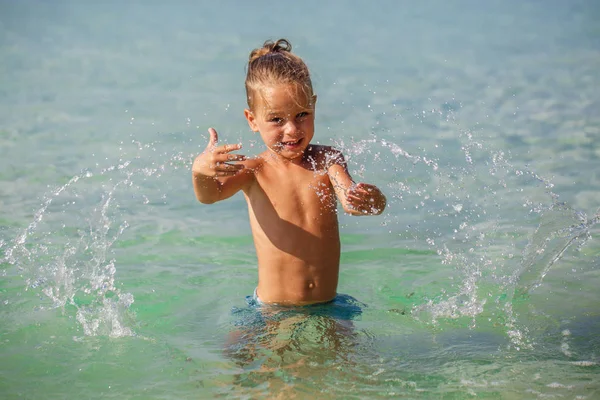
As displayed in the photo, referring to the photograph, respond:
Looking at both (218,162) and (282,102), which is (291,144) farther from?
(218,162)

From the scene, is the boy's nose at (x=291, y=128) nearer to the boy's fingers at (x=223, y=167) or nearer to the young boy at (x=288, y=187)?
the young boy at (x=288, y=187)

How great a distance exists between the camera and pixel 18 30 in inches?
390

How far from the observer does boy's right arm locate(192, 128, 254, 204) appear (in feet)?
10.6

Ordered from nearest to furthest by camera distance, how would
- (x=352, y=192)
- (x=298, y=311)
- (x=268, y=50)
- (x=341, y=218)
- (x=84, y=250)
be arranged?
(x=352, y=192), (x=298, y=311), (x=268, y=50), (x=84, y=250), (x=341, y=218)

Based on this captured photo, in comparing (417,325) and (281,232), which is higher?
(281,232)

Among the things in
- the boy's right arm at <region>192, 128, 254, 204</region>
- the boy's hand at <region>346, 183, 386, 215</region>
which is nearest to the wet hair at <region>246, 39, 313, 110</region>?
the boy's right arm at <region>192, 128, 254, 204</region>

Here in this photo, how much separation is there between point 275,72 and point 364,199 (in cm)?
68

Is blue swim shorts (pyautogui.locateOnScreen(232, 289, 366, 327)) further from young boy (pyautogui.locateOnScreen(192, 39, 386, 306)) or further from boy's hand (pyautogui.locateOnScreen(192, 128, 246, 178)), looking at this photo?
boy's hand (pyautogui.locateOnScreen(192, 128, 246, 178))

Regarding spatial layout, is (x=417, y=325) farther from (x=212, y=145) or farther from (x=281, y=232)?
(x=212, y=145)

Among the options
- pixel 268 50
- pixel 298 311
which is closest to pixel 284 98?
pixel 268 50

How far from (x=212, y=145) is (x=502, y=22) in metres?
7.40

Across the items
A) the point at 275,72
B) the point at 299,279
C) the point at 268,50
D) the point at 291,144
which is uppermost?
the point at 268,50

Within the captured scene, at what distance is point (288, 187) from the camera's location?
3596 mm

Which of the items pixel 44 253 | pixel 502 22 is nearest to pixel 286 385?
pixel 44 253
